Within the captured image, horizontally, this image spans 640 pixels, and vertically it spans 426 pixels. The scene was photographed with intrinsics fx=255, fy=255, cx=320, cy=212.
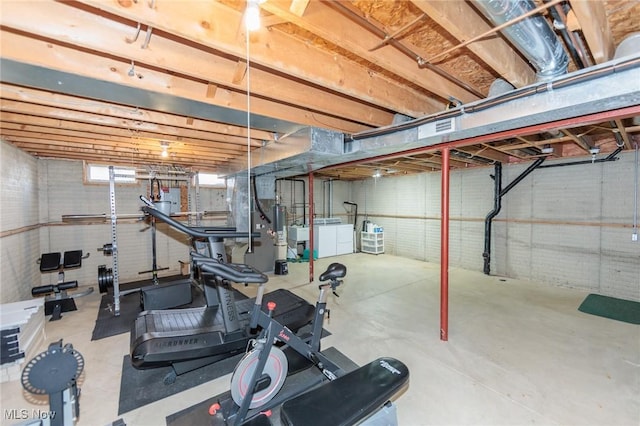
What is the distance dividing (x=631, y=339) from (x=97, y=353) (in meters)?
6.05

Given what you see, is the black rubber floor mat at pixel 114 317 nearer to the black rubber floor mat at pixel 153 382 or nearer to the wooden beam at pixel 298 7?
the black rubber floor mat at pixel 153 382

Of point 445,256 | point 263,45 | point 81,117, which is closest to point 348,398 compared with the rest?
point 445,256

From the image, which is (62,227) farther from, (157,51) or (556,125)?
(556,125)

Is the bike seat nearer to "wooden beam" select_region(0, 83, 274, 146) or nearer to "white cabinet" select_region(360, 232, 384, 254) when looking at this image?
"wooden beam" select_region(0, 83, 274, 146)

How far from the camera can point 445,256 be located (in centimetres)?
305

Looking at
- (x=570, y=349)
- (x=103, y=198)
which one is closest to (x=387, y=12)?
(x=570, y=349)

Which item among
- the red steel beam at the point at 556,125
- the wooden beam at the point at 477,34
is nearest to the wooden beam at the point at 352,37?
the wooden beam at the point at 477,34

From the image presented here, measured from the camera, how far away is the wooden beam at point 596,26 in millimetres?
1232

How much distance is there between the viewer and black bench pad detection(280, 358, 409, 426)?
1.48m

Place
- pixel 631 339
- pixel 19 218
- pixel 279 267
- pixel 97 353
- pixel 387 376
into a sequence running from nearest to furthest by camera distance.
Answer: pixel 387 376 < pixel 97 353 < pixel 631 339 < pixel 19 218 < pixel 279 267

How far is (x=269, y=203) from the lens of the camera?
5.93m

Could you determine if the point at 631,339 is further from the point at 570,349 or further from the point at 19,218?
the point at 19,218

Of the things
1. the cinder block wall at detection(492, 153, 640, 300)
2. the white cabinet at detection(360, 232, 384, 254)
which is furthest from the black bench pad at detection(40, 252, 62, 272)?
the cinder block wall at detection(492, 153, 640, 300)

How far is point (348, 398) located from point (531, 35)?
236cm
